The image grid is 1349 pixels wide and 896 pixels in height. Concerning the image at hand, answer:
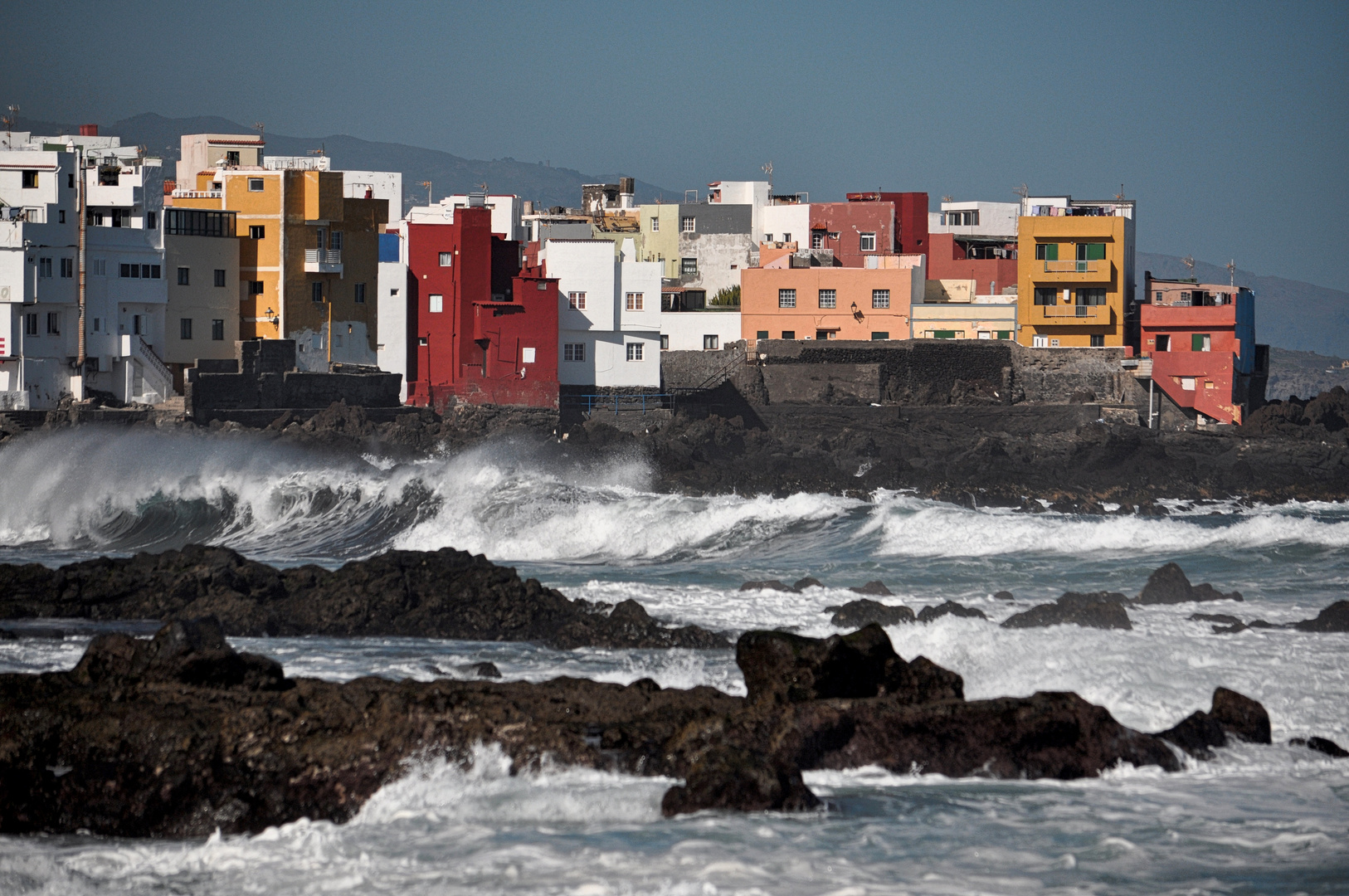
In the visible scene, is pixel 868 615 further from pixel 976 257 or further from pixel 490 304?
pixel 976 257

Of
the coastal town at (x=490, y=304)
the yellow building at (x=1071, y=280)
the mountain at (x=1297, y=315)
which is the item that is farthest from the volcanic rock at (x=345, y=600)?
the mountain at (x=1297, y=315)

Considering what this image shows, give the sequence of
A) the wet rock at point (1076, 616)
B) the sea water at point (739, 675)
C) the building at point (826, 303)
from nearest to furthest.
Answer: the sea water at point (739, 675)
the wet rock at point (1076, 616)
the building at point (826, 303)

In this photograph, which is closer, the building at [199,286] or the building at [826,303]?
the building at [199,286]

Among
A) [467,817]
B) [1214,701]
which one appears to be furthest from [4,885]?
[1214,701]

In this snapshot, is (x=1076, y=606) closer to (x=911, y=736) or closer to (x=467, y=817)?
(x=911, y=736)

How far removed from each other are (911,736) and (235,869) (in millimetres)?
4156

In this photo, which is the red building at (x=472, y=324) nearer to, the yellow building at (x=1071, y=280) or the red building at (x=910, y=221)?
the yellow building at (x=1071, y=280)

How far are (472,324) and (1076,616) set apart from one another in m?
27.0

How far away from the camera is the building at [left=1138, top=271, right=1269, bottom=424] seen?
4600 cm

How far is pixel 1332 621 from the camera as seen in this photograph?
1681cm

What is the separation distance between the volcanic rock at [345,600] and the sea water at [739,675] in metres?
0.53

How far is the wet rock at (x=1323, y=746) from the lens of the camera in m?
11.4

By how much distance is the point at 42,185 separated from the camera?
39531 millimetres

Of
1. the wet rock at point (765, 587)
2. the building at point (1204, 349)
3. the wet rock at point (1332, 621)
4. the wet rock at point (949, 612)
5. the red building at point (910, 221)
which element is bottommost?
the wet rock at point (765, 587)
